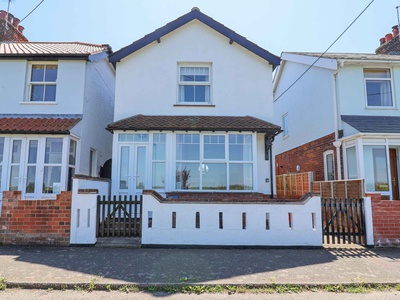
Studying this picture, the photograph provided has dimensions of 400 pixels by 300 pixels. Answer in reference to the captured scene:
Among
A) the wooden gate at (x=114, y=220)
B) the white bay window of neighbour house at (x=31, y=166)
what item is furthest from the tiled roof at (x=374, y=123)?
the white bay window of neighbour house at (x=31, y=166)

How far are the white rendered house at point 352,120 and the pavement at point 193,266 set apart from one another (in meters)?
4.17

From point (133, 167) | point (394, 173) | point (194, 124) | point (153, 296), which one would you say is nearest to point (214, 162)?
point (194, 124)

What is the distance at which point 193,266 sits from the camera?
213 inches

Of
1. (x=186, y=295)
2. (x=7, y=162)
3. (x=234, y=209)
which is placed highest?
(x=7, y=162)

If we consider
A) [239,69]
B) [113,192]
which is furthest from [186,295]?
[239,69]

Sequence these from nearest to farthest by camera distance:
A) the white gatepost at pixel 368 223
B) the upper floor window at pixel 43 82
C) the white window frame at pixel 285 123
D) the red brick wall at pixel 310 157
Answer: the white gatepost at pixel 368 223
the upper floor window at pixel 43 82
the red brick wall at pixel 310 157
the white window frame at pixel 285 123

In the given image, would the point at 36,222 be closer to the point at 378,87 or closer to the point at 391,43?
the point at 378,87

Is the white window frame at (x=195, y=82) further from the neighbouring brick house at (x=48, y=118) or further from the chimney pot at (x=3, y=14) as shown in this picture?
the chimney pot at (x=3, y=14)

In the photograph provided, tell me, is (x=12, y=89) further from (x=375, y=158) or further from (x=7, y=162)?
(x=375, y=158)

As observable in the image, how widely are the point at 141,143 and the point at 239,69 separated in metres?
4.91

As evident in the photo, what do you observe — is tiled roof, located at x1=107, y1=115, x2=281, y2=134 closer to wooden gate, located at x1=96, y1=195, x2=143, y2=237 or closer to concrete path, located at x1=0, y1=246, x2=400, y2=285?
wooden gate, located at x1=96, y1=195, x2=143, y2=237

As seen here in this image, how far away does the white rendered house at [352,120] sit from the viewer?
1020 cm

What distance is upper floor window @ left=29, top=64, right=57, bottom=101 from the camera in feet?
34.8

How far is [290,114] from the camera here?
1633cm
